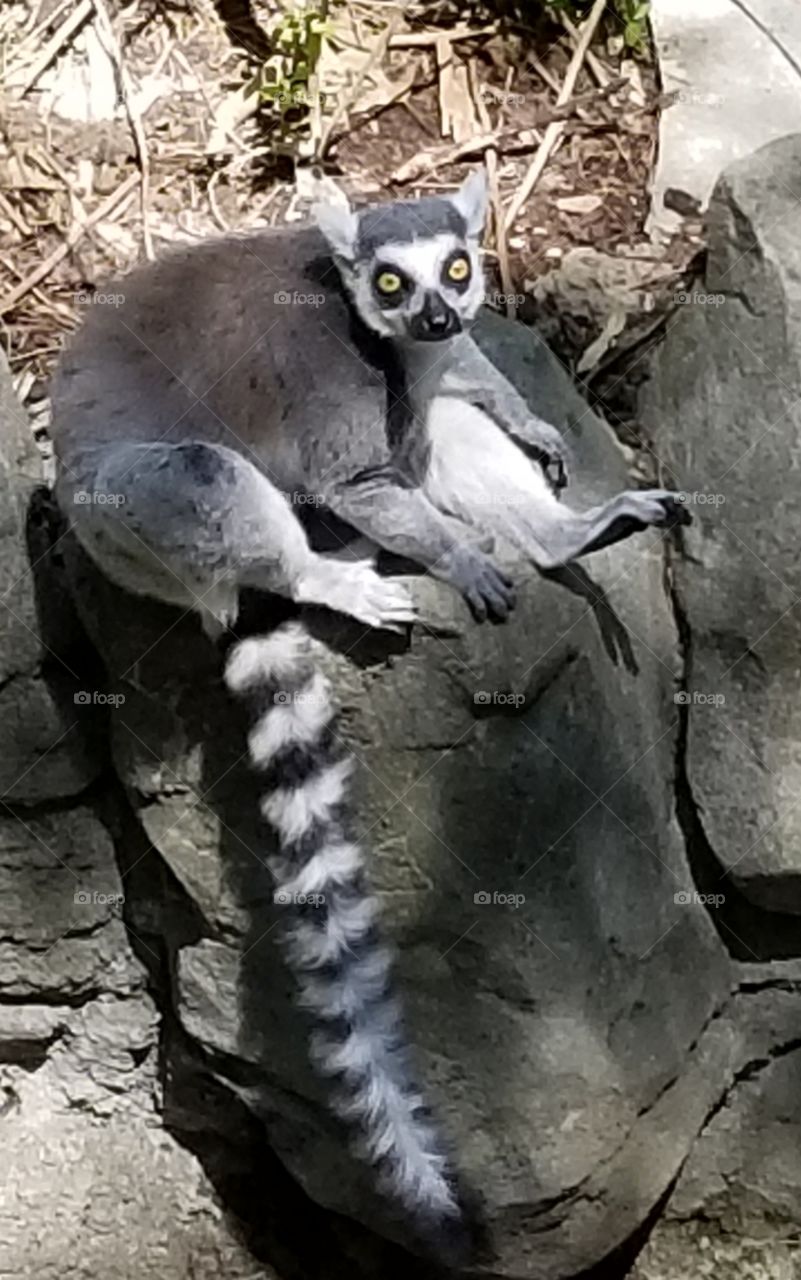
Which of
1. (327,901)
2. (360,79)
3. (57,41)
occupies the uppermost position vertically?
(57,41)

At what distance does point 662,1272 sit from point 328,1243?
23.4 inches

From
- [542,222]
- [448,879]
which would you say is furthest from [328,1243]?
[542,222]

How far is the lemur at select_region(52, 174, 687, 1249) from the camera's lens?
2.65 m

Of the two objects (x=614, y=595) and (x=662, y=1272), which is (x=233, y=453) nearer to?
(x=614, y=595)

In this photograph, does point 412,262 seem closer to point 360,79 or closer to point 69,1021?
point 360,79

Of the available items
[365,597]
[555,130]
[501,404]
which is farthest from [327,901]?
[555,130]

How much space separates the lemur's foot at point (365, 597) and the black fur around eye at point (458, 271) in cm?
46

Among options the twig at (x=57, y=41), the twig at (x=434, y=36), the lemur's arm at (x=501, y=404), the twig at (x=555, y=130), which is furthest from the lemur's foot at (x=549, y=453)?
the twig at (x=57, y=41)

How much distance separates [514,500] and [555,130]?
1166mm

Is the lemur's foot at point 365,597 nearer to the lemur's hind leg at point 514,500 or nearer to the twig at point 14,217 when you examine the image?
the lemur's hind leg at point 514,500

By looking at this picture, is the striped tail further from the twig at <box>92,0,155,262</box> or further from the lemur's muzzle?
the twig at <box>92,0,155,262</box>

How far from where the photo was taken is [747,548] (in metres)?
2.95

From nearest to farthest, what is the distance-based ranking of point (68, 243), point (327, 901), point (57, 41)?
point (327, 901) → point (68, 243) → point (57, 41)

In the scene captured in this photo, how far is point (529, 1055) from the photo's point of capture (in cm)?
285
